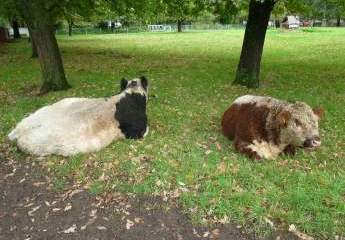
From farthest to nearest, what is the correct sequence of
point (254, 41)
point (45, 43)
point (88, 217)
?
point (254, 41) → point (45, 43) → point (88, 217)

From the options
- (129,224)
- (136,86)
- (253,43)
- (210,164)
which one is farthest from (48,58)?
(129,224)

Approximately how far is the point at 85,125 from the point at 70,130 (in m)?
0.28

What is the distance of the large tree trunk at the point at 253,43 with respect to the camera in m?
13.2

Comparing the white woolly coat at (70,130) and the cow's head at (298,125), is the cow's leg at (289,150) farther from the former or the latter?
the white woolly coat at (70,130)

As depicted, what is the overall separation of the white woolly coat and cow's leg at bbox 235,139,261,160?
221cm

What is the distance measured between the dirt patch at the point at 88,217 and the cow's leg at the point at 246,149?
1.92m

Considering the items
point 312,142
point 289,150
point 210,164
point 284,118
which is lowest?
point 210,164

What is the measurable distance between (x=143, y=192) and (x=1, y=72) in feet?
43.5

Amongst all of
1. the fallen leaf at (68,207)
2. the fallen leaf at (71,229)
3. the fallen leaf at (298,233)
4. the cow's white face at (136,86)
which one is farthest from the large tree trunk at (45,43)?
the fallen leaf at (298,233)

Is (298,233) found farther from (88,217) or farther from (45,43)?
(45,43)

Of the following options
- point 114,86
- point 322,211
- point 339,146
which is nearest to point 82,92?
point 114,86

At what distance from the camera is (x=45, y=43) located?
12867 millimetres

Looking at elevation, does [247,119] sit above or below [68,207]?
above

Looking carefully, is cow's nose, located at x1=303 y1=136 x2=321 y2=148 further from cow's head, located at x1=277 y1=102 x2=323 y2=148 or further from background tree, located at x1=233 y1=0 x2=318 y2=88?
background tree, located at x1=233 y1=0 x2=318 y2=88
